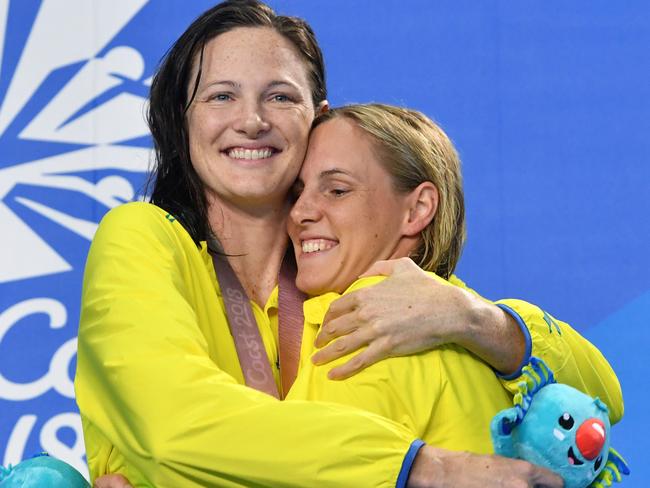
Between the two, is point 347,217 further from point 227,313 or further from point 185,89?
point 185,89

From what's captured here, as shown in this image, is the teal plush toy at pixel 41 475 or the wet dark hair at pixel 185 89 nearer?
the teal plush toy at pixel 41 475

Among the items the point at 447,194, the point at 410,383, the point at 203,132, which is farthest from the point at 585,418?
the point at 203,132

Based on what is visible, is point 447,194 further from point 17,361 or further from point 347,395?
point 17,361

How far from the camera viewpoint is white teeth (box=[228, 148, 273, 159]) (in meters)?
2.41

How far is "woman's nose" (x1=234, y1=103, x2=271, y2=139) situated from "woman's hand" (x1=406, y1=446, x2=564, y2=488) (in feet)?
2.86

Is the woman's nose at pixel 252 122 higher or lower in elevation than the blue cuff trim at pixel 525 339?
higher

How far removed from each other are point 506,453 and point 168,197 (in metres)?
1.04

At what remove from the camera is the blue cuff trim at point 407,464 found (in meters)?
1.73

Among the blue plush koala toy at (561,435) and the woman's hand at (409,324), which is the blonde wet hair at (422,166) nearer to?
the woman's hand at (409,324)

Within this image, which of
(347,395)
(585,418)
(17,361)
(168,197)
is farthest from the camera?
(17,361)

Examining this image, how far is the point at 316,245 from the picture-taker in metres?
2.30

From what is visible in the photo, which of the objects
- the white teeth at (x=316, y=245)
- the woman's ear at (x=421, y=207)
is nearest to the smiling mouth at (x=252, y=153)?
the white teeth at (x=316, y=245)

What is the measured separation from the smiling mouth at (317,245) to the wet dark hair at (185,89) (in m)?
0.25

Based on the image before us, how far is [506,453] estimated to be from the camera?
5.88 ft
